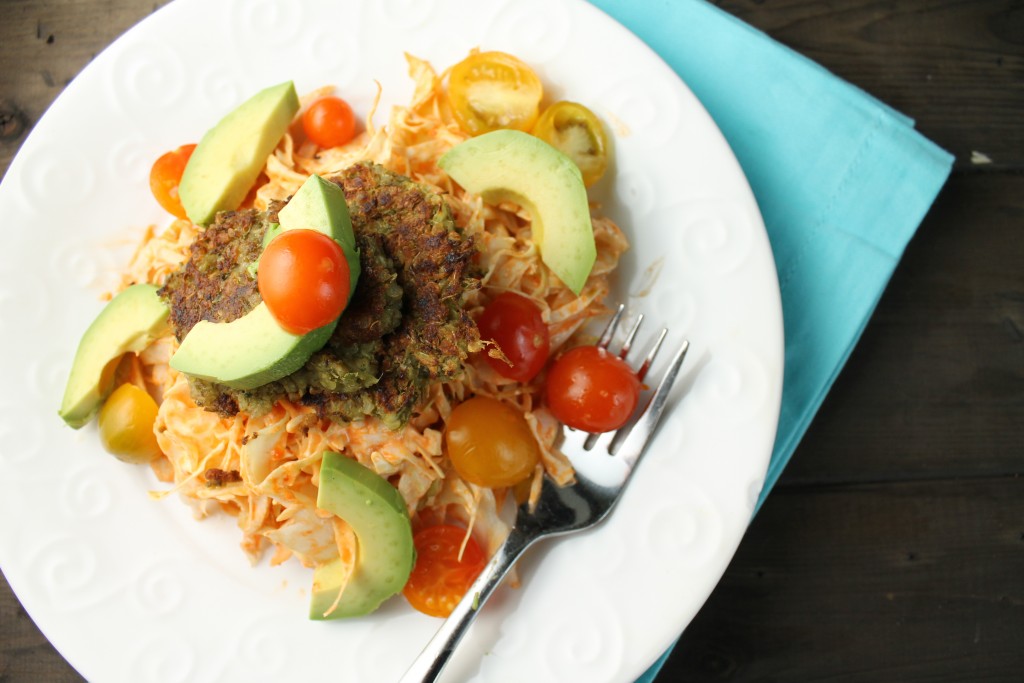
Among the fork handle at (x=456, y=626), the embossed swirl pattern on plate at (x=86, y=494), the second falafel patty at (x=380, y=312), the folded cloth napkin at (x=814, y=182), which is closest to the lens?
the second falafel patty at (x=380, y=312)

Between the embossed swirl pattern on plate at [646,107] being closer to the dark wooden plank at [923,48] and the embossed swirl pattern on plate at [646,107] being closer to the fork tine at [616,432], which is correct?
the fork tine at [616,432]

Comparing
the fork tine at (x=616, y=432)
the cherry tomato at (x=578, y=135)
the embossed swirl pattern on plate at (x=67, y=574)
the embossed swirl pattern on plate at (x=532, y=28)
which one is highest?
the embossed swirl pattern on plate at (x=532, y=28)

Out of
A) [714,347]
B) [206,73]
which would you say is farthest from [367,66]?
[714,347]

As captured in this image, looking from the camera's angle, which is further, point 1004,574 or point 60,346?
point 1004,574

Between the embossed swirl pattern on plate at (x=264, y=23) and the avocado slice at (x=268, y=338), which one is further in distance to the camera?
the embossed swirl pattern on plate at (x=264, y=23)

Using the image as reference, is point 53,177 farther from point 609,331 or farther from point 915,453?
point 915,453

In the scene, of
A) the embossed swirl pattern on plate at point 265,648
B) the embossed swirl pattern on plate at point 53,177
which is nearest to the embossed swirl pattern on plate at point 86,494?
the embossed swirl pattern on plate at point 265,648

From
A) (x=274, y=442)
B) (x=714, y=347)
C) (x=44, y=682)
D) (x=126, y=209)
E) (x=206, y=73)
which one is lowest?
(x=44, y=682)

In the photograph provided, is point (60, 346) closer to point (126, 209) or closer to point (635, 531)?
point (126, 209)
